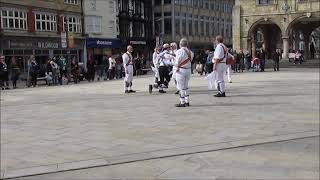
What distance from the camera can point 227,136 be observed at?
894 cm

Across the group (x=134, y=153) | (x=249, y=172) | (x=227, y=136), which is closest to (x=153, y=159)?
(x=134, y=153)

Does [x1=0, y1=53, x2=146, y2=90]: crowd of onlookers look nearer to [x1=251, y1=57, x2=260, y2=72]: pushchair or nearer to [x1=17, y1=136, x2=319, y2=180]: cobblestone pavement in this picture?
[x1=251, y1=57, x2=260, y2=72]: pushchair

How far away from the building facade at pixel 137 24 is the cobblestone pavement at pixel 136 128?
48.9 meters

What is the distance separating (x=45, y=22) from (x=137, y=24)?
20109 millimetres

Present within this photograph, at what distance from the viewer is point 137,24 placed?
67.6 m

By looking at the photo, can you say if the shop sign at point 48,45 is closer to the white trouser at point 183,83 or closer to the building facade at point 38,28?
the building facade at point 38,28

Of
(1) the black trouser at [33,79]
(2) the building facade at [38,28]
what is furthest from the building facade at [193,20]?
(1) the black trouser at [33,79]

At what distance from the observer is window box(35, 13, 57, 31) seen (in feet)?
158

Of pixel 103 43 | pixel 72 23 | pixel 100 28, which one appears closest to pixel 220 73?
pixel 72 23

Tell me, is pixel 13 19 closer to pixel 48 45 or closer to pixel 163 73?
pixel 48 45

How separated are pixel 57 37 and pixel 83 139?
139 feet

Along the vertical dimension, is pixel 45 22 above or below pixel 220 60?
above

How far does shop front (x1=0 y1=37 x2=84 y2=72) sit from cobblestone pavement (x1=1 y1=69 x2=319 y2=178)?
30204 millimetres

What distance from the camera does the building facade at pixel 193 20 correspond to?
7212 centimetres
